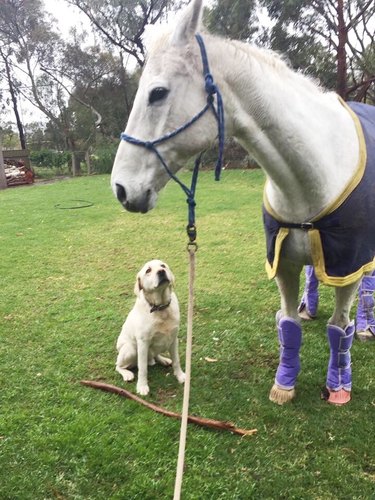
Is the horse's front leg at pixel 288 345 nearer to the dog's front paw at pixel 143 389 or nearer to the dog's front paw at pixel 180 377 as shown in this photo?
the dog's front paw at pixel 180 377

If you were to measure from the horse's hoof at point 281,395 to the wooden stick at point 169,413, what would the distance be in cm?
35

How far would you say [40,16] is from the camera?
27.6 metres

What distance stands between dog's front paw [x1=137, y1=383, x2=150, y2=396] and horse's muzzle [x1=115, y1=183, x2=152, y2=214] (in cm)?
176

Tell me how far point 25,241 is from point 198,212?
12.0ft

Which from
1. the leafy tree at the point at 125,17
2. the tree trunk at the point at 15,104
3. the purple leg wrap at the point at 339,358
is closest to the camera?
the purple leg wrap at the point at 339,358

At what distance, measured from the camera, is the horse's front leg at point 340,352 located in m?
2.77

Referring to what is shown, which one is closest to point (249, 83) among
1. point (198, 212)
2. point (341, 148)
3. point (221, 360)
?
point (341, 148)

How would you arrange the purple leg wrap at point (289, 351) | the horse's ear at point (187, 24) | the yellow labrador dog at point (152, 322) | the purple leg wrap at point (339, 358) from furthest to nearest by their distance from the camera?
the yellow labrador dog at point (152, 322) < the purple leg wrap at point (289, 351) < the purple leg wrap at point (339, 358) < the horse's ear at point (187, 24)

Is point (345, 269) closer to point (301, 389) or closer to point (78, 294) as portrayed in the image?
point (301, 389)

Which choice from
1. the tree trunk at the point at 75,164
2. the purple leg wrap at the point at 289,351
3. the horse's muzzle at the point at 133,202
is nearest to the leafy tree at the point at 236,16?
the tree trunk at the point at 75,164

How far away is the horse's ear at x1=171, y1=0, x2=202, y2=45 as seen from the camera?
1.71 m

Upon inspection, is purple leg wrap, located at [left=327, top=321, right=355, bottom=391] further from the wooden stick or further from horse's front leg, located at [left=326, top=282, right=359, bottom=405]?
the wooden stick

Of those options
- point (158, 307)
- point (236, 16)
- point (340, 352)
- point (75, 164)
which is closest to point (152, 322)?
point (158, 307)

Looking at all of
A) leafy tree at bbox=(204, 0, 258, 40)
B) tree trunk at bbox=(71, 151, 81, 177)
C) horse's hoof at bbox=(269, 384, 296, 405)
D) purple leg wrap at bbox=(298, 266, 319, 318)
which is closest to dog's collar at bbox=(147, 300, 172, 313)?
horse's hoof at bbox=(269, 384, 296, 405)
